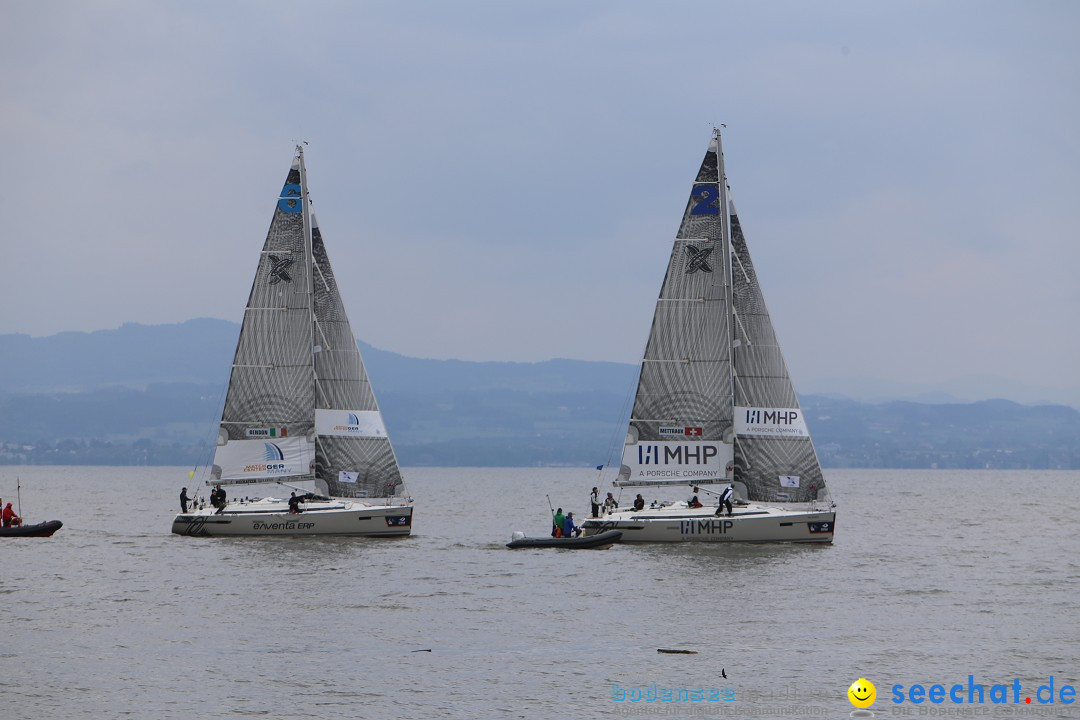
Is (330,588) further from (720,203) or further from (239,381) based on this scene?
(720,203)

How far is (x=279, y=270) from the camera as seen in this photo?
175ft

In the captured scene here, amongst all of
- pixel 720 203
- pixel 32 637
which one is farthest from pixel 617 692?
pixel 720 203

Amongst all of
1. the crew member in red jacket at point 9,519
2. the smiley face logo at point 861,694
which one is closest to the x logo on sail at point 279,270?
the crew member in red jacket at point 9,519

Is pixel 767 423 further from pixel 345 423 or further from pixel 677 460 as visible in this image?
pixel 345 423

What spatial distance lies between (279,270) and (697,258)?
51.9ft

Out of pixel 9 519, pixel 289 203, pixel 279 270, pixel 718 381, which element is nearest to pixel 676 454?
pixel 718 381

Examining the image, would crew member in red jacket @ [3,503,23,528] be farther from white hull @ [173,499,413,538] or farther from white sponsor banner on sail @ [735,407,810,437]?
white sponsor banner on sail @ [735,407,810,437]

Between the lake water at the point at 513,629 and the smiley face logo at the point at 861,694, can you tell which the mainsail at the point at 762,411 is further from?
the smiley face logo at the point at 861,694

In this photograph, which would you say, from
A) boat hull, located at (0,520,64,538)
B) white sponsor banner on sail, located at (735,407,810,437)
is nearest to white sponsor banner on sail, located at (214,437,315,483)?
boat hull, located at (0,520,64,538)

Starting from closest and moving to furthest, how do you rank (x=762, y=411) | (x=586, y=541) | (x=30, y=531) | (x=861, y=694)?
(x=861, y=694), (x=586, y=541), (x=762, y=411), (x=30, y=531)

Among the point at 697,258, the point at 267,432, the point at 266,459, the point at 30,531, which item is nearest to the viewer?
the point at 697,258

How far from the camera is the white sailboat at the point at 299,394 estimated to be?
5294cm

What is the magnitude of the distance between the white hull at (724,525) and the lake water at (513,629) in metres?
0.59

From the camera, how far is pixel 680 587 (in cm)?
4031
